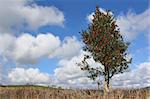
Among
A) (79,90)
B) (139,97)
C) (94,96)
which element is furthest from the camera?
(79,90)

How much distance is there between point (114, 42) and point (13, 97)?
47.1 feet

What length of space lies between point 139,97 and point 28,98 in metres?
14.5

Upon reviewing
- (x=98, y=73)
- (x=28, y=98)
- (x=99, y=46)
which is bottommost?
(x=28, y=98)

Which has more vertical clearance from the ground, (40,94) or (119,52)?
(119,52)

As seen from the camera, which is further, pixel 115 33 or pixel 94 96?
pixel 115 33

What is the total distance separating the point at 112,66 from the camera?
4738 centimetres

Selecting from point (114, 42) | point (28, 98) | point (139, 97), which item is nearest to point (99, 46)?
point (114, 42)

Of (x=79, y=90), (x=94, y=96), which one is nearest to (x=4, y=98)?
(x=79, y=90)

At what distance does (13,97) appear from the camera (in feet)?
147

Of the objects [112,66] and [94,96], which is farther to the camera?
[112,66]

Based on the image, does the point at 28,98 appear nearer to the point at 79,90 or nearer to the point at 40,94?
the point at 40,94

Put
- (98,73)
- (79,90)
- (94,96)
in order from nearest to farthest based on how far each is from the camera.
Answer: (94,96), (79,90), (98,73)

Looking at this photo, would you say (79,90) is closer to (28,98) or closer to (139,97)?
(28,98)

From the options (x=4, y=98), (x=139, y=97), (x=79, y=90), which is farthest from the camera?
(x=4, y=98)
